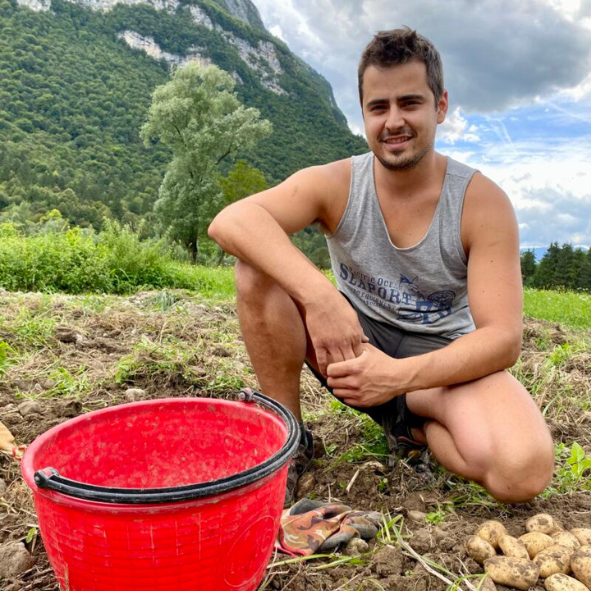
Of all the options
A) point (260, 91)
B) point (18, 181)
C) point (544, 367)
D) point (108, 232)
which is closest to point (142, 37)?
point (260, 91)

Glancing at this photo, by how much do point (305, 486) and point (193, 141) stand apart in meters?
25.2

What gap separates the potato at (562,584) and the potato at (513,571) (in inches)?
1.3

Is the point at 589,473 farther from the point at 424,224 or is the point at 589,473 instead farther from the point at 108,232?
the point at 108,232

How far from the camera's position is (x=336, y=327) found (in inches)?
68.5

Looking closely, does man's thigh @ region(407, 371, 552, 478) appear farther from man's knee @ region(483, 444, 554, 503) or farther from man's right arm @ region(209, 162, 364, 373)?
man's right arm @ region(209, 162, 364, 373)

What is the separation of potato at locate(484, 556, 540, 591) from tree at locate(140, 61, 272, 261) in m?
25.1

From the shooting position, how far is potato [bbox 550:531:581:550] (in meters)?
1.52

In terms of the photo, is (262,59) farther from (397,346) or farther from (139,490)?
(139,490)

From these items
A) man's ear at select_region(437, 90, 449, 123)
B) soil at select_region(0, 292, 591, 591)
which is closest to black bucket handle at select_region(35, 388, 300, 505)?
soil at select_region(0, 292, 591, 591)

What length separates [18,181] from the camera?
3781cm

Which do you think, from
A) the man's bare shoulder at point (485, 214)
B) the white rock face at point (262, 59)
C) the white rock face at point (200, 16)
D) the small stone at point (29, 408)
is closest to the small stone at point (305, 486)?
the man's bare shoulder at point (485, 214)

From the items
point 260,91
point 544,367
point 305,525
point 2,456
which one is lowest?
point 2,456

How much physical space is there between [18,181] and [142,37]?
51571 millimetres

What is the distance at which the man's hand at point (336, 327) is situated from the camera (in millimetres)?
1740
